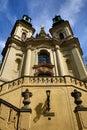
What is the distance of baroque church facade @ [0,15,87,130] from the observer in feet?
29.0

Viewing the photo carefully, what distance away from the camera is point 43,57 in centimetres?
2255

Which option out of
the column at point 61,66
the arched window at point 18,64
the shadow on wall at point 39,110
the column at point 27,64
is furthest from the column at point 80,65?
the shadow on wall at point 39,110

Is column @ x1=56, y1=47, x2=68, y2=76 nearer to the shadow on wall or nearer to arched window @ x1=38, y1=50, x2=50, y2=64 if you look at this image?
arched window @ x1=38, y1=50, x2=50, y2=64

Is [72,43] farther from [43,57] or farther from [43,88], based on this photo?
[43,88]

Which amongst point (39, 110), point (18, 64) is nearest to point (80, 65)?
point (18, 64)

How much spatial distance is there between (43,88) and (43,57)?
10.4 m

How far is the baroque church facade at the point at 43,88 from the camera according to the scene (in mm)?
8852

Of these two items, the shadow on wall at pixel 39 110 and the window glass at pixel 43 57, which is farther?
the window glass at pixel 43 57

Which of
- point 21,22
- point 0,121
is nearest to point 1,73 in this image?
point 0,121

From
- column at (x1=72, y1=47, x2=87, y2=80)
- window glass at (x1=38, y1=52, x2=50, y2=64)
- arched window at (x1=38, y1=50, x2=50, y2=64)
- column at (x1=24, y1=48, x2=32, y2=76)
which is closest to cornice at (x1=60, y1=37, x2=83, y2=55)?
column at (x1=72, y1=47, x2=87, y2=80)

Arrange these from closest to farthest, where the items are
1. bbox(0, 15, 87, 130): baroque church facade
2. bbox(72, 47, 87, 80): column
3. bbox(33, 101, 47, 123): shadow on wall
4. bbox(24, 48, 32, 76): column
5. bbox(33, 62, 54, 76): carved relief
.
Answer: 1. bbox(0, 15, 87, 130): baroque church facade
2. bbox(33, 101, 47, 123): shadow on wall
3. bbox(72, 47, 87, 80): column
4. bbox(24, 48, 32, 76): column
5. bbox(33, 62, 54, 76): carved relief

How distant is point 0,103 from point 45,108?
3.03 metres

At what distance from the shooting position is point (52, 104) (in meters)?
10.9

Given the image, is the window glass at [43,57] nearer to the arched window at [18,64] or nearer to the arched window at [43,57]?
the arched window at [43,57]
